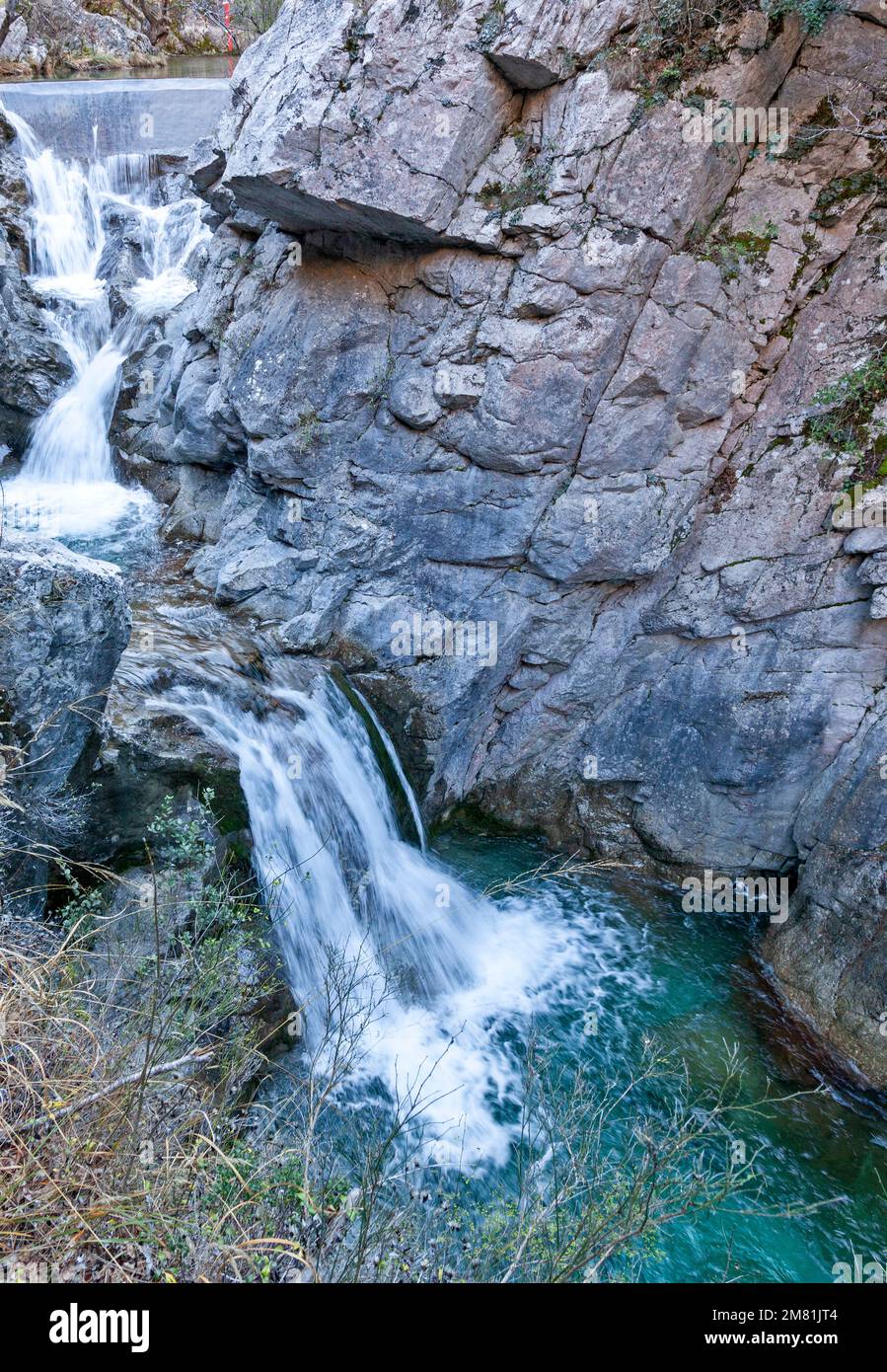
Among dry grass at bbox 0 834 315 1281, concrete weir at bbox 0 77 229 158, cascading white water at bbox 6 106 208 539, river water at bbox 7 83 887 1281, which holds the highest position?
concrete weir at bbox 0 77 229 158

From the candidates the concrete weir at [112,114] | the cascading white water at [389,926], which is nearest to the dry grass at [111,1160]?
the cascading white water at [389,926]

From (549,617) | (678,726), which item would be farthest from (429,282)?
(678,726)

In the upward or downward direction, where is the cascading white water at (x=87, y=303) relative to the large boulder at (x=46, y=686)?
upward

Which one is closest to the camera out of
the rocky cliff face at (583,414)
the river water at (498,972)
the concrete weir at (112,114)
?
the river water at (498,972)

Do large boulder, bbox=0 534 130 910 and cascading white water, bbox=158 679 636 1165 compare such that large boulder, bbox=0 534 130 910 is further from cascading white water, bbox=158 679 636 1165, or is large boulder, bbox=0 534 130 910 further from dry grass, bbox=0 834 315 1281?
cascading white water, bbox=158 679 636 1165

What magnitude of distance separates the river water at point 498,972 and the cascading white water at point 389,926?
19 millimetres

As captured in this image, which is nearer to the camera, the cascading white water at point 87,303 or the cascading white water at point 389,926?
the cascading white water at point 389,926

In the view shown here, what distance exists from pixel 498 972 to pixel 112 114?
16041 millimetres

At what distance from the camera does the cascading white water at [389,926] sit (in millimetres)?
6480

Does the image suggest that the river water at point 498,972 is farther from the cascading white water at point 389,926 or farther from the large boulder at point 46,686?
the large boulder at point 46,686

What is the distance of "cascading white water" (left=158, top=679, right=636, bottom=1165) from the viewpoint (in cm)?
648

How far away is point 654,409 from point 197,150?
640cm

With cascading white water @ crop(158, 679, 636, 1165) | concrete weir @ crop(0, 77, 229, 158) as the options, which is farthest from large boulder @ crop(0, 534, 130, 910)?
concrete weir @ crop(0, 77, 229, 158)

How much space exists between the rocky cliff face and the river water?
687 millimetres
